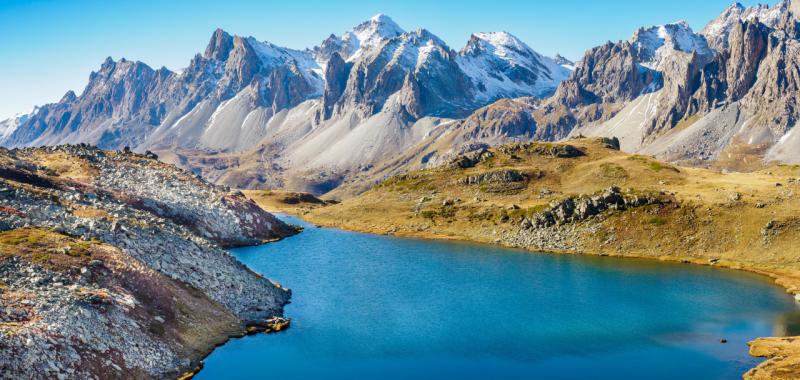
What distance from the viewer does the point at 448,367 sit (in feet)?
231

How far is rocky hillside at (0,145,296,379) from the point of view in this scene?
187 feet

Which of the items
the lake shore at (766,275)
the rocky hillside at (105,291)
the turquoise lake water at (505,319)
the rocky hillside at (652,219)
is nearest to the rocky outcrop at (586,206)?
the rocky hillside at (652,219)

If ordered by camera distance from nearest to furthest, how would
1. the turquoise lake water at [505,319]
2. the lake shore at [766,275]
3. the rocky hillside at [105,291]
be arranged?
the rocky hillside at [105,291] < the lake shore at [766,275] < the turquoise lake water at [505,319]

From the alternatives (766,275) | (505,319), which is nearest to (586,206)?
(766,275)

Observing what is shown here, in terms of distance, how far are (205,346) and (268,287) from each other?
2410 cm

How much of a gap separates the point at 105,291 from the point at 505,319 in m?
52.0

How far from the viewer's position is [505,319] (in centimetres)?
8931

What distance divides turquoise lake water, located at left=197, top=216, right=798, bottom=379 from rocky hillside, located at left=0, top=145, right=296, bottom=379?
537cm

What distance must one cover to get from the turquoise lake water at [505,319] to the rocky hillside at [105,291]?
5.37m

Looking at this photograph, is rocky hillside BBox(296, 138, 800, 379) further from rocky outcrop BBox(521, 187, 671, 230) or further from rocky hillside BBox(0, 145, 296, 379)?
rocky hillside BBox(0, 145, 296, 379)

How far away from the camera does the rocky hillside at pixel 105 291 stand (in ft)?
187

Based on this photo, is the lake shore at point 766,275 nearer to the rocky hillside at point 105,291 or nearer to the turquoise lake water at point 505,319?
the turquoise lake water at point 505,319

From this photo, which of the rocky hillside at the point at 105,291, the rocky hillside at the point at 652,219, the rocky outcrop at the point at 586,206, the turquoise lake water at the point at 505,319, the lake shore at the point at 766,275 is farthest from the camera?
the rocky outcrop at the point at 586,206

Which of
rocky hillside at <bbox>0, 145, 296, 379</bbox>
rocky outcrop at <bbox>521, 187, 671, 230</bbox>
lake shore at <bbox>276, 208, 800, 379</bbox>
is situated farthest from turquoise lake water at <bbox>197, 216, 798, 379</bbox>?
rocky outcrop at <bbox>521, 187, 671, 230</bbox>
